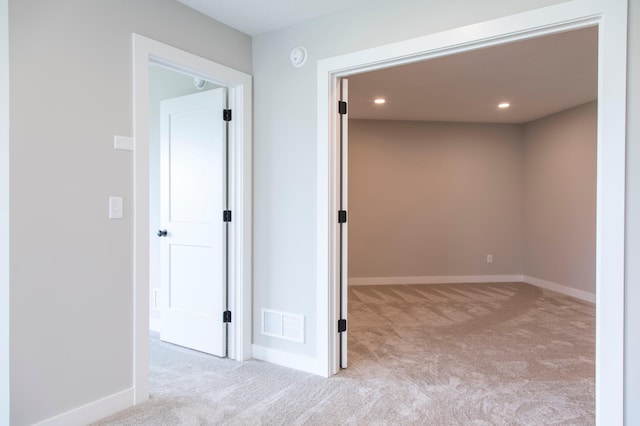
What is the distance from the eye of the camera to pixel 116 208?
7.48ft

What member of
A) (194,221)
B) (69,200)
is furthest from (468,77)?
(69,200)

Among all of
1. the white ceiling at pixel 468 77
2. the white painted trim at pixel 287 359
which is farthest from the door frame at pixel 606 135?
the white painted trim at pixel 287 359

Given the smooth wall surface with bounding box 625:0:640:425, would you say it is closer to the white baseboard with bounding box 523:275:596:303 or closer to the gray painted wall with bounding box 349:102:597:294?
the white baseboard with bounding box 523:275:596:303

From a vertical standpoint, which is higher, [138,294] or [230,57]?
[230,57]

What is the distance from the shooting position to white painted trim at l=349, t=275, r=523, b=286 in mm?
6223

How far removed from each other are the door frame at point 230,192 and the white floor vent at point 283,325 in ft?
0.52

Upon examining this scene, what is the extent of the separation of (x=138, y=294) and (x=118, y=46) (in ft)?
4.83

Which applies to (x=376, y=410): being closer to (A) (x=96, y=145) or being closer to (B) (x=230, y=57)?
(A) (x=96, y=145)

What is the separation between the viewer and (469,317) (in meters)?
4.34

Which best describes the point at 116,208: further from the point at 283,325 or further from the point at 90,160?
the point at 283,325

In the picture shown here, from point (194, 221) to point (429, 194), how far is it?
416cm

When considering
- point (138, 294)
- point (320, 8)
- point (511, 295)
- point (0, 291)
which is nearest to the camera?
point (0, 291)

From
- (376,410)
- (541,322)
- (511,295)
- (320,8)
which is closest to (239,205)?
(320,8)

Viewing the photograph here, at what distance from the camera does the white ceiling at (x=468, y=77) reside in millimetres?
2742
